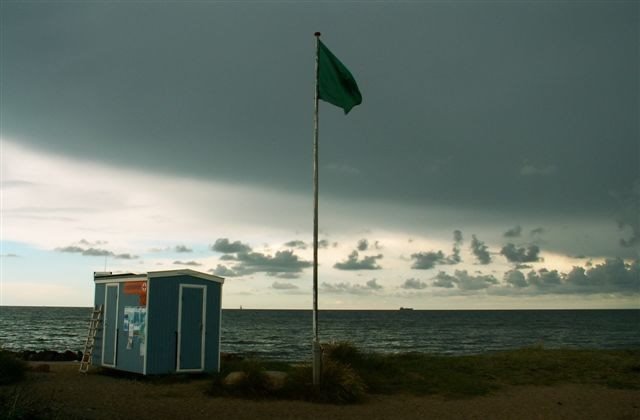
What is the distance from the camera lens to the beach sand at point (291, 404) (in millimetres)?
13219

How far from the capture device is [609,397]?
1659 cm

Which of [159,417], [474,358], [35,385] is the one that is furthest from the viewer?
[474,358]

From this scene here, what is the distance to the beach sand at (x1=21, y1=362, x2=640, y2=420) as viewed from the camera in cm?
1322

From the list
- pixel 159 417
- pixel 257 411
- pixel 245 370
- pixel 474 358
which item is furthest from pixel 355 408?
pixel 474 358

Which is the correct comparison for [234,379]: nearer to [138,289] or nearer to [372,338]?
[138,289]

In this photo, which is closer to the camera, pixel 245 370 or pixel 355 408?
pixel 355 408

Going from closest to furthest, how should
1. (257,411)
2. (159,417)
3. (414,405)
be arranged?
(159,417) < (257,411) < (414,405)

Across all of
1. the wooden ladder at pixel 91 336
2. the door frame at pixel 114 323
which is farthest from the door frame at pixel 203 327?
the wooden ladder at pixel 91 336

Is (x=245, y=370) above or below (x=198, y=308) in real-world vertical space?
below

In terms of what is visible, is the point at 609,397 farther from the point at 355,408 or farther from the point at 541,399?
the point at 355,408

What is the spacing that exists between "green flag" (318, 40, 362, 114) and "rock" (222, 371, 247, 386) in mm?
7964

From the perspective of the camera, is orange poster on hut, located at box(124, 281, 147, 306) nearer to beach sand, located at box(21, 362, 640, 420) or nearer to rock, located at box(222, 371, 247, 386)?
beach sand, located at box(21, 362, 640, 420)

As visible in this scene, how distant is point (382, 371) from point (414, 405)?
4.80 metres

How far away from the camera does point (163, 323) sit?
17953mm
